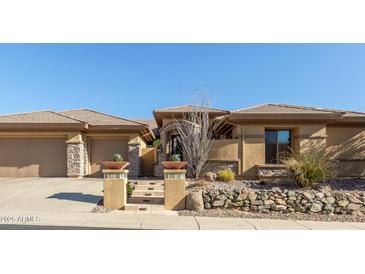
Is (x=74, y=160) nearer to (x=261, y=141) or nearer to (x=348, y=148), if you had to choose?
(x=261, y=141)

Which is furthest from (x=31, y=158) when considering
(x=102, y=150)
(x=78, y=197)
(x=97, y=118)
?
(x=78, y=197)

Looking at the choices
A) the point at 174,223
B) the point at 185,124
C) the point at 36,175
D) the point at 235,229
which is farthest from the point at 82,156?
the point at 235,229

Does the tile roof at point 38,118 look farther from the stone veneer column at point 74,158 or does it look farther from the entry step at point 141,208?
the entry step at point 141,208

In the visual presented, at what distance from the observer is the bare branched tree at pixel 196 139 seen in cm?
1385

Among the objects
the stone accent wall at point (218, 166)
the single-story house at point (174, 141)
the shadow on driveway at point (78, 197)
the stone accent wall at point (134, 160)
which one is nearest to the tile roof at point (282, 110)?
the single-story house at point (174, 141)

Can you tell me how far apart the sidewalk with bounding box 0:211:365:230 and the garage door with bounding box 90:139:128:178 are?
8.80 metres

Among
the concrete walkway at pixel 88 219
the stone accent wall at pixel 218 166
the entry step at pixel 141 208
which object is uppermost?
the stone accent wall at pixel 218 166

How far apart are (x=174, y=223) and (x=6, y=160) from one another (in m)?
13.7

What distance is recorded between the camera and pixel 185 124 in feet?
49.5

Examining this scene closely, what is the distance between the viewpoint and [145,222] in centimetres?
760

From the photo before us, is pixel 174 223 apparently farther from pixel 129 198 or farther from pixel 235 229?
pixel 129 198

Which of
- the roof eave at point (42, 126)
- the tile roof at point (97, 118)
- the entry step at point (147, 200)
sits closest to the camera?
the entry step at point (147, 200)

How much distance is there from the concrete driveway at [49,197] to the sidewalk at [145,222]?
0.65 metres

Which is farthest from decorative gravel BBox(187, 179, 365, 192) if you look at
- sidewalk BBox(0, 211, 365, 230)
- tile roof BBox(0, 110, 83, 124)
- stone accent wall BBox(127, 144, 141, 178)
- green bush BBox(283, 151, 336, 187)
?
tile roof BBox(0, 110, 83, 124)
